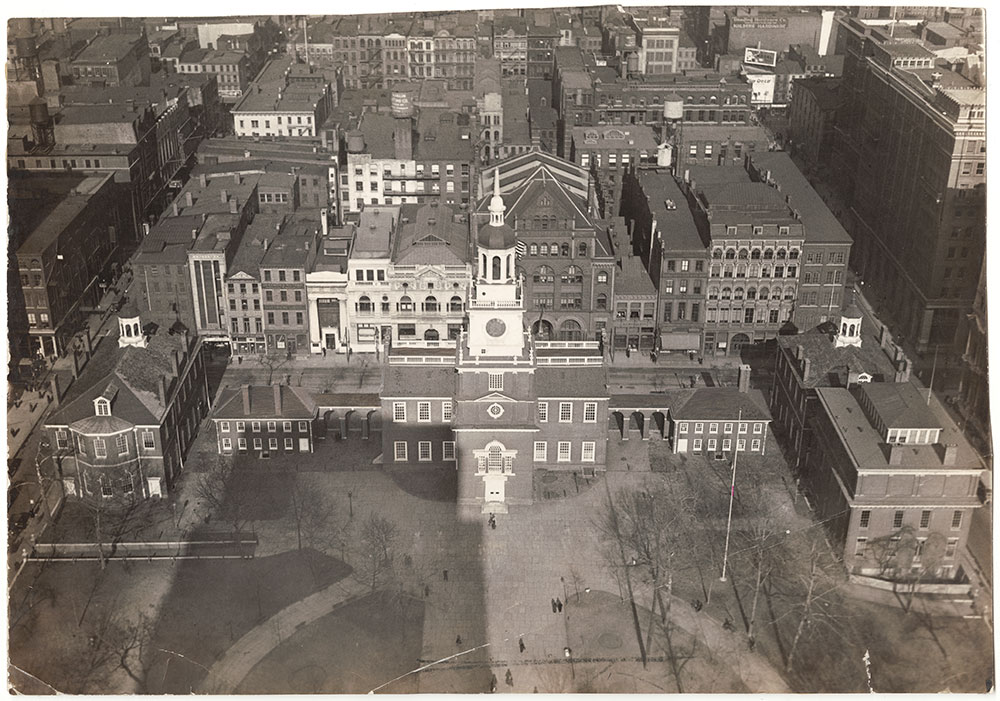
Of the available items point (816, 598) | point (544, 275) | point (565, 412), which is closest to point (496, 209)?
point (565, 412)

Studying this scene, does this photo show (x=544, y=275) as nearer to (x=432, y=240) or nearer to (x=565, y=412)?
(x=432, y=240)

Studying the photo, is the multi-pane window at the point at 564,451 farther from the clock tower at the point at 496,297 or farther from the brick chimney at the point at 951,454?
the brick chimney at the point at 951,454

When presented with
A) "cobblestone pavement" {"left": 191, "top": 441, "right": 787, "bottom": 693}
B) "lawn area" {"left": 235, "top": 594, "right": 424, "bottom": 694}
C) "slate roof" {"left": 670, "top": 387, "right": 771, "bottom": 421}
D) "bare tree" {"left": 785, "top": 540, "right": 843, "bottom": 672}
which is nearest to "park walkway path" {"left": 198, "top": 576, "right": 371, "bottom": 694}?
"cobblestone pavement" {"left": 191, "top": 441, "right": 787, "bottom": 693}

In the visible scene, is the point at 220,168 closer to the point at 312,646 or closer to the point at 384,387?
the point at 384,387

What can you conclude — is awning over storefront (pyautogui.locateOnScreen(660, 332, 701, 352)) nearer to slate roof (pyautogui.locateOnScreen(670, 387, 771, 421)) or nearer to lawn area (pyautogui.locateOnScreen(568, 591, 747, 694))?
slate roof (pyautogui.locateOnScreen(670, 387, 771, 421))

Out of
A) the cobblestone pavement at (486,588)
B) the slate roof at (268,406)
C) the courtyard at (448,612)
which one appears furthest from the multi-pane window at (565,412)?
the slate roof at (268,406)

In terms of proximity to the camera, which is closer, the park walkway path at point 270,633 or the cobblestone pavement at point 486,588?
the park walkway path at point 270,633
